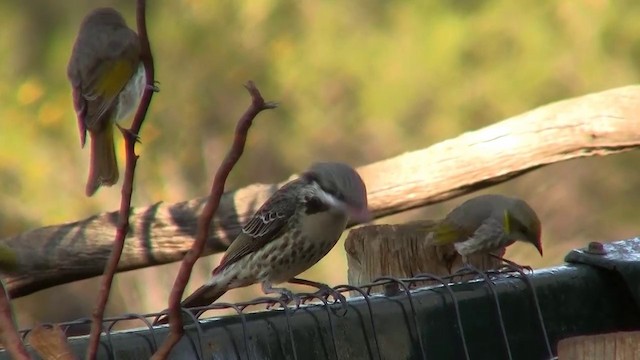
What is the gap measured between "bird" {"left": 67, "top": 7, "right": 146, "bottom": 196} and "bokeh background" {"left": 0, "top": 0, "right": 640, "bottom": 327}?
481 cm

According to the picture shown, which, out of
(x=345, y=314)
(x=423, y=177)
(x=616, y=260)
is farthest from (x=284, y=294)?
(x=423, y=177)

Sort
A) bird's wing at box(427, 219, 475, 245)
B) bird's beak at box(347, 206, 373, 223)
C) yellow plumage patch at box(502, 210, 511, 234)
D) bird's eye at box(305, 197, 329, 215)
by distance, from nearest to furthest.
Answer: bird's beak at box(347, 206, 373, 223)
bird's eye at box(305, 197, 329, 215)
bird's wing at box(427, 219, 475, 245)
yellow plumage patch at box(502, 210, 511, 234)

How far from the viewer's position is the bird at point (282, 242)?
9.81 ft

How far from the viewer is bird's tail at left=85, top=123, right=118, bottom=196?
10.8 ft

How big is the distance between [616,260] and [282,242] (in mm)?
916

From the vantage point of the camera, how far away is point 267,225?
10.4 ft

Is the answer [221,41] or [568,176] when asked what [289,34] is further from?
[568,176]

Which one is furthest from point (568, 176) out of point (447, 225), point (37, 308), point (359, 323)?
point (359, 323)

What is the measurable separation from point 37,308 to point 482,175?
171 inches

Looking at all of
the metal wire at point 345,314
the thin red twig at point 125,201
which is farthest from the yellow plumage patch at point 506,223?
the thin red twig at point 125,201

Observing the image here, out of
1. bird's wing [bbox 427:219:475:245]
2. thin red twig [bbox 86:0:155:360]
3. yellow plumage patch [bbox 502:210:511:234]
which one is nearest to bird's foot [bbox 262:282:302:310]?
bird's wing [bbox 427:219:475:245]

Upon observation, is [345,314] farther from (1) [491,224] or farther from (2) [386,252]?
(1) [491,224]

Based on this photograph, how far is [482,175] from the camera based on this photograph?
434cm

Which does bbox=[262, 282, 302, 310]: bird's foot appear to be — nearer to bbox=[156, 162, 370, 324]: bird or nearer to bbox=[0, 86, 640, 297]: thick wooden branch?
bbox=[156, 162, 370, 324]: bird
